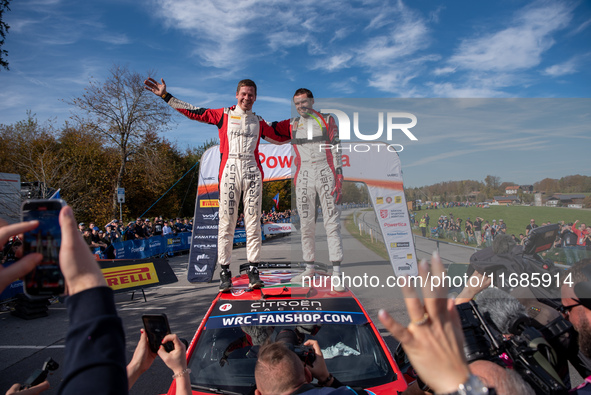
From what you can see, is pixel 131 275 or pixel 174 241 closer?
pixel 131 275

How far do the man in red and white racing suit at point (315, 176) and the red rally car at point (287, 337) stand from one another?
26.5 inches

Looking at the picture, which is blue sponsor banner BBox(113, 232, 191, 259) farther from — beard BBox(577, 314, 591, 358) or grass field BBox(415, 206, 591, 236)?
beard BBox(577, 314, 591, 358)

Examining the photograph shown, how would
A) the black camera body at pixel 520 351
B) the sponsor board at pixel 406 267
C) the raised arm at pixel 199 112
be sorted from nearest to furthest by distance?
the black camera body at pixel 520 351 → the raised arm at pixel 199 112 → the sponsor board at pixel 406 267

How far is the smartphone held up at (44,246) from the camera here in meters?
1.03

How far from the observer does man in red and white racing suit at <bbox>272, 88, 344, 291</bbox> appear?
11.6ft

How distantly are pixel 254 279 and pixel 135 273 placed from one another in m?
4.79

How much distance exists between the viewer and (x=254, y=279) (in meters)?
3.31

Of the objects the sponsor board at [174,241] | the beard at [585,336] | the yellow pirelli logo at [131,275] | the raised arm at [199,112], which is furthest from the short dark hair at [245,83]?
the sponsor board at [174,241]

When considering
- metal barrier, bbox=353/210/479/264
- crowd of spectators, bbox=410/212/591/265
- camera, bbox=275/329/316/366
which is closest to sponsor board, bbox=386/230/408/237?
metal barrier, bbox=353/210/479/264

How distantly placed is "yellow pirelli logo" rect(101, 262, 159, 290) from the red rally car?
4.78 m

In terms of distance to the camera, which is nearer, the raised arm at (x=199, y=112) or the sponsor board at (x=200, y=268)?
the raised arm at (x=199, y=112)

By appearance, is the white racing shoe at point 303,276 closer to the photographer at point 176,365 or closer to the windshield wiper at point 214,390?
the windshield wiper at point 214,390

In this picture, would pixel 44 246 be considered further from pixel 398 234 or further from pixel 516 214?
pixel 398 234

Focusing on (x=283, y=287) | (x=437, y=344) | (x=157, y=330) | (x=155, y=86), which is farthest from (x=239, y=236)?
(x=437, y=344)
